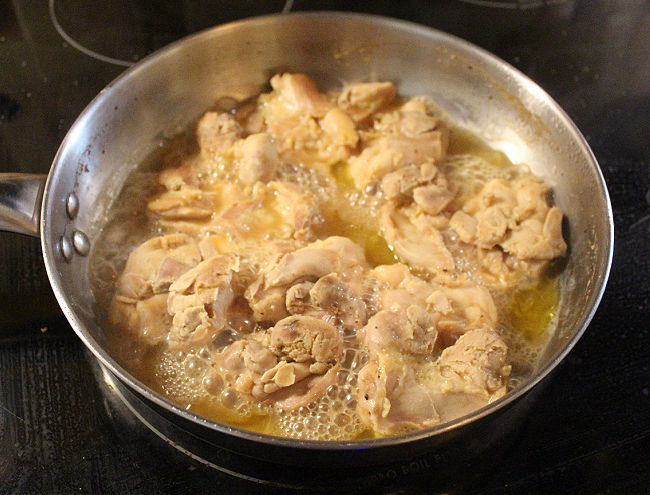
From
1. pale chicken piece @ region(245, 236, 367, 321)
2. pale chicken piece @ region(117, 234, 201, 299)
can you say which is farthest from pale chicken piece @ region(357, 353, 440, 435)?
pale chicken piece @ region(117, 234, 201, 299)

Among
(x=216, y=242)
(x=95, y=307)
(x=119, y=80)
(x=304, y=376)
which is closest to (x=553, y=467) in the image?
(x=304, y=376)

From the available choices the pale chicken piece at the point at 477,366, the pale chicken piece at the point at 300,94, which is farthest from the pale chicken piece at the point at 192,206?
the pale chicken piece at the point at 477,366

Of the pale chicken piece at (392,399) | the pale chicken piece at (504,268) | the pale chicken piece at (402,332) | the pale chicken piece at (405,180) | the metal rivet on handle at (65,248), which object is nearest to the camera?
the pale chicken piece at (392,399)

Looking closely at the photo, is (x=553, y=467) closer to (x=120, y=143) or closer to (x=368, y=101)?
(x=368, y=101)

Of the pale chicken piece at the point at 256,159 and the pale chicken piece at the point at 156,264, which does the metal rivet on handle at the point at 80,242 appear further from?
the pale chicken piece at the point at 256,159

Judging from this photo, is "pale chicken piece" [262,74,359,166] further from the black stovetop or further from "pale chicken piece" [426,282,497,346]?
"pale chicken piece" [426,282,497,346]

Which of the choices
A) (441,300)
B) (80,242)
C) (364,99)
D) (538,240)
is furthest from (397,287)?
(80,242)
